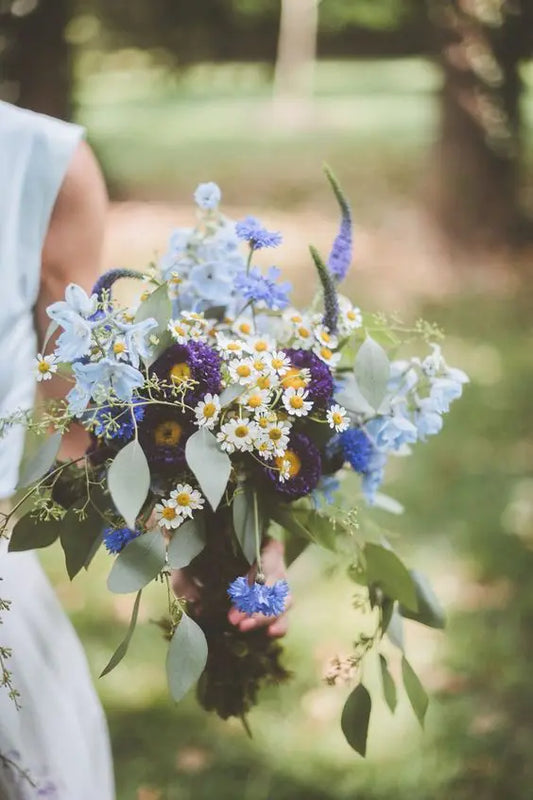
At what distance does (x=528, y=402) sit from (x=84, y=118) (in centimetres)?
301

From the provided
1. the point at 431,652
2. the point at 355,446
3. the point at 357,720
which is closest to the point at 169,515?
the point at 355,446

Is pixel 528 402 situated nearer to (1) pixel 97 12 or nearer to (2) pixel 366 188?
(2) pixel 366 188

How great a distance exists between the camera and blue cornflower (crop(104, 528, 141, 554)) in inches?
35.5

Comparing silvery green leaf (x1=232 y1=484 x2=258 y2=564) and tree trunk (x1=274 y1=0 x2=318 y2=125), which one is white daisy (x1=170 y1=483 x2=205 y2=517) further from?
tree trunk (x1=274 y1=0 x2=318 y2=125)

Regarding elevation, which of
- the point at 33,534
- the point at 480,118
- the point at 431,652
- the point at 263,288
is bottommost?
the point at 431,652

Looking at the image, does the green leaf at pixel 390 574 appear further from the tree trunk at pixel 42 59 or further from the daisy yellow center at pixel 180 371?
the tree trunk at pixel 42 59

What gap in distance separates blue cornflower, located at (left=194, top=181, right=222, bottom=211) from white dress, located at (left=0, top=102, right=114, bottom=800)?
208 mm

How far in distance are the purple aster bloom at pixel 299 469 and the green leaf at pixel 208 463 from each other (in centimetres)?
7

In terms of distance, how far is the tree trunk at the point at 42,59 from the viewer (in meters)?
3.94

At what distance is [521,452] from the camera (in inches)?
130

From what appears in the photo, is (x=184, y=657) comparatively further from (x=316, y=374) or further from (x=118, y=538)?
(x=316, y=374)

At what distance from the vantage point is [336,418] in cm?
94

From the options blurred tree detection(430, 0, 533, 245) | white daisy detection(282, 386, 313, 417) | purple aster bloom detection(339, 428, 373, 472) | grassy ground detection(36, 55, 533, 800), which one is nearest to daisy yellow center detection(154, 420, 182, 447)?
white daisy detection(282, 386, 313, 417)

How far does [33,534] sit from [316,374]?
314 mm
